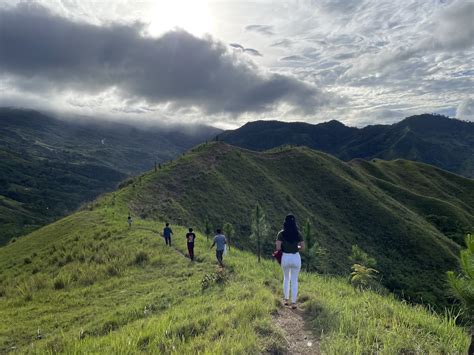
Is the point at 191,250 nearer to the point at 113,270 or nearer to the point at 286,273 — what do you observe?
the point at 113,270

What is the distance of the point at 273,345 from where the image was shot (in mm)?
7152

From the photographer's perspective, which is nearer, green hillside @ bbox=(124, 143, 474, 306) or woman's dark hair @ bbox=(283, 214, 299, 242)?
woman's dark hair @ bbox=(283, 214, 299, 242)

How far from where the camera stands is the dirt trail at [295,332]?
734 cm

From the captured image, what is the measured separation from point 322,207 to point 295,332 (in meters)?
85.6

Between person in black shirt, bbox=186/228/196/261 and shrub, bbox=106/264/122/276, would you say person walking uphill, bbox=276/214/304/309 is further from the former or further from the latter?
shrub, bbox=106/264/122/276

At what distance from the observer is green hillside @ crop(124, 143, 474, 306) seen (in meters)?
64.2

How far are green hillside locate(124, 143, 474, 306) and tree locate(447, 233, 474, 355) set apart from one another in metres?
45.5

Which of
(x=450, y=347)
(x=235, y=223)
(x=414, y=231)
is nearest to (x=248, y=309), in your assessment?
(x=450, y=347)

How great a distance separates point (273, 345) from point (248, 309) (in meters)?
1.87

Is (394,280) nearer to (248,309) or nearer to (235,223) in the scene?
(235,223)

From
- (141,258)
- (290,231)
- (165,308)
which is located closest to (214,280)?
(165,308)

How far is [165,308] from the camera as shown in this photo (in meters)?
13.1

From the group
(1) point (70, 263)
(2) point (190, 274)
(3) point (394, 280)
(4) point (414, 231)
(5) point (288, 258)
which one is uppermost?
(5) point (288, 258)

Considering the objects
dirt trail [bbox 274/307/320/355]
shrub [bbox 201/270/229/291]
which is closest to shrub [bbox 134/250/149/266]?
shrub [bbox 201/270/229/291]
